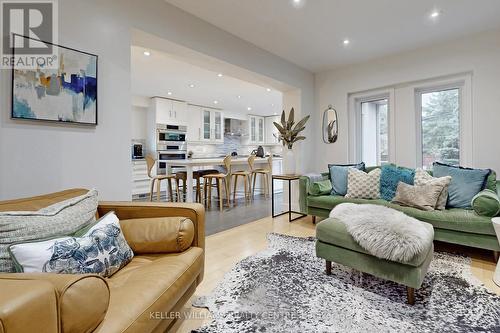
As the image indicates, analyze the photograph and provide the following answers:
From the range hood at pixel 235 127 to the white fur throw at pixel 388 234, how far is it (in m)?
6.82

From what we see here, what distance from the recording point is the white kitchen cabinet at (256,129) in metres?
9.30

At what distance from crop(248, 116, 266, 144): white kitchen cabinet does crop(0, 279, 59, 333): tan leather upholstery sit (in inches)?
339

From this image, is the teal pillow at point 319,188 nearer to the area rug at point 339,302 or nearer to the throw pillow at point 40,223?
the area rug at point 339,302

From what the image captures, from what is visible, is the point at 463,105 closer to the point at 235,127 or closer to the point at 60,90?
the point at 60,90

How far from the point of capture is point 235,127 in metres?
8.98

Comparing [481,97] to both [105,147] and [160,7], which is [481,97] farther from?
[105,147]

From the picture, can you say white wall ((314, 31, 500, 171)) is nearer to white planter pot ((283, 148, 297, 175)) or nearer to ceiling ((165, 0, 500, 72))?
ceiling ((165, 0, 500, 72))

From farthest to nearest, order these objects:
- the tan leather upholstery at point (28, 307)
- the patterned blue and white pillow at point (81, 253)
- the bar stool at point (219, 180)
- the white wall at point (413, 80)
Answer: the bar stool at point (219, 180) < the white wall at point (413, 80) < the patterned blue and white pillow at point (81, 253) < the tan leather upholstery at point (28, 307)

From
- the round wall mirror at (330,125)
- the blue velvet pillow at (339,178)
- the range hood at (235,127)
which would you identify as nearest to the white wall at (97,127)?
the blue velvet pillow at (339,178)

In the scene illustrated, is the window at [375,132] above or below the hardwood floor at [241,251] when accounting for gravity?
above

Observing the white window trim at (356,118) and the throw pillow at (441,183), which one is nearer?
the throw pillow at (441,183)

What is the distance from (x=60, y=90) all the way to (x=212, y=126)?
6.04 metres

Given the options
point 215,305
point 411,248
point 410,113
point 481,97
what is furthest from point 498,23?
point 215,305

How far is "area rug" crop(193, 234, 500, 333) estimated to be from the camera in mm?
1538
